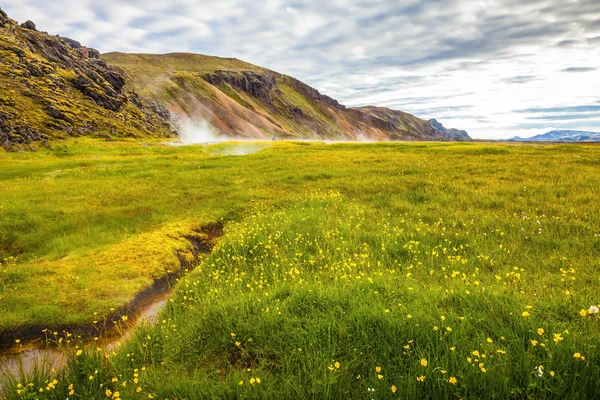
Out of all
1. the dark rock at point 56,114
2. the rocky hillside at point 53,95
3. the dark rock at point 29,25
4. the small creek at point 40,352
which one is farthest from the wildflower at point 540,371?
the dark rock at point 29,25

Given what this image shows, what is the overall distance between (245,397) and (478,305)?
14.1 ft

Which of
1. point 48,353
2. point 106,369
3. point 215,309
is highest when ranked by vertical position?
point 215,309

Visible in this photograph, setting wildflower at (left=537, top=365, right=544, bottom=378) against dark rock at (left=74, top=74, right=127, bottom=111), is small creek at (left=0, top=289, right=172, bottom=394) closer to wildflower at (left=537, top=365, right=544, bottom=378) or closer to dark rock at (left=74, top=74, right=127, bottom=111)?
wildflower at (left=537, top=365, right=544, bottom=378)

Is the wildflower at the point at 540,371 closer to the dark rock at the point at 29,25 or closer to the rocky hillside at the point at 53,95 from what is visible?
the rocky hillside at the point at 53,95

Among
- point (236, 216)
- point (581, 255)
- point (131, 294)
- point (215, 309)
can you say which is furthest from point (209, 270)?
point (581, 255)

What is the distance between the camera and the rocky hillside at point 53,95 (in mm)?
67250

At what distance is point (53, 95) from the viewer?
8862 centimetres

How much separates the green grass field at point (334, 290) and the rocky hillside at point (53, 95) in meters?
53.5

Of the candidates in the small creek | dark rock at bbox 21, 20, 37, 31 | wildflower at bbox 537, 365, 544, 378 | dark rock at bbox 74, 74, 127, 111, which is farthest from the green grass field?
dark rock at bbox 21, 20, 37, 31

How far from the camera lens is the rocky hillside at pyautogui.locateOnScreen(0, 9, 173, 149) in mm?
67250

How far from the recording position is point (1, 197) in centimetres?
1919

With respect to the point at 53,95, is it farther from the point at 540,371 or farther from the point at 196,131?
the point at 540,371

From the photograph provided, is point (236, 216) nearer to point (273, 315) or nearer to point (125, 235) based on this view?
point (125, 235)

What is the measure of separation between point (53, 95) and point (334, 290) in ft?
368
